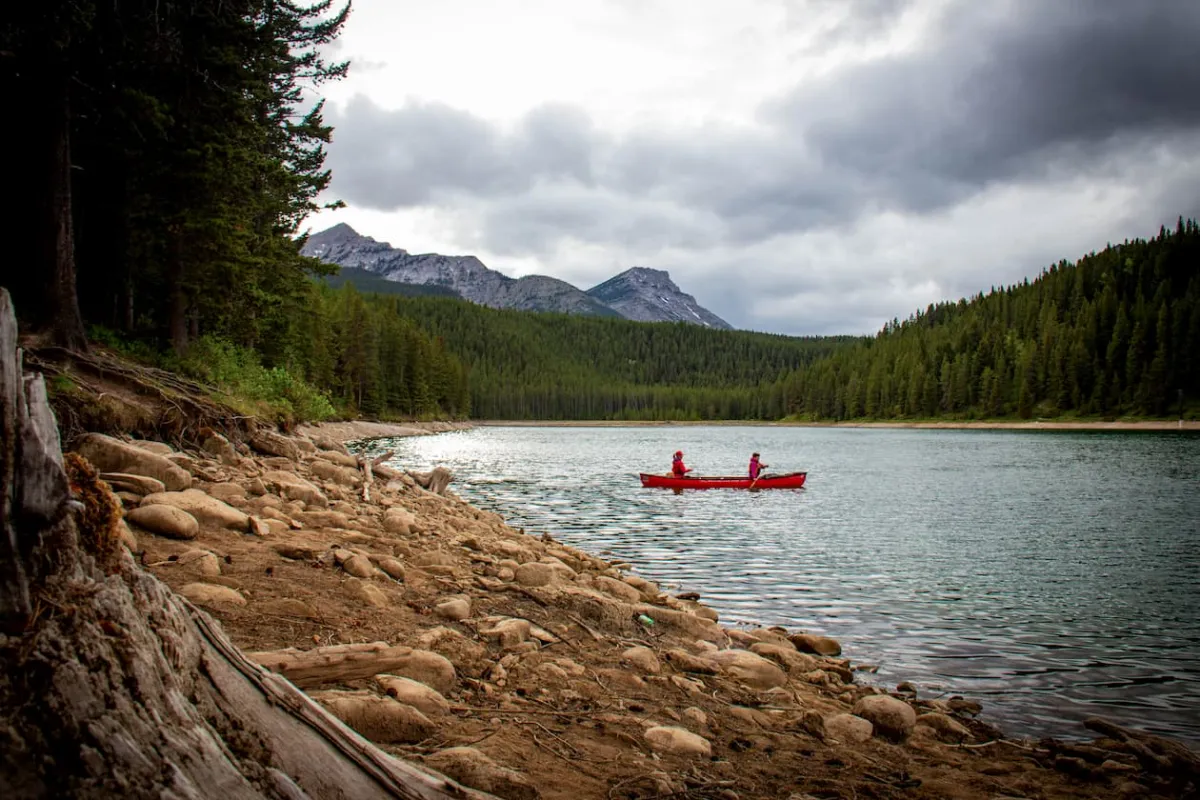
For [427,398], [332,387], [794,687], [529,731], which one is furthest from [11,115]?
[427,398]

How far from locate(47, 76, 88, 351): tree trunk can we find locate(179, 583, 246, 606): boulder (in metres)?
9.06

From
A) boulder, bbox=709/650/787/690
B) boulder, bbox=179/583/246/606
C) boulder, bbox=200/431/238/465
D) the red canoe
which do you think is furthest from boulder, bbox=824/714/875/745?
the red canoe

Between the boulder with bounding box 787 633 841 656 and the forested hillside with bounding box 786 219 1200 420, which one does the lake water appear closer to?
the boulder with bounding box 787 633 841 656

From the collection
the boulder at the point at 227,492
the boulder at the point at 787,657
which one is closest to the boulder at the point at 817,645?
the boulder at the point at 787,657

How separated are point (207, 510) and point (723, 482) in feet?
94.6

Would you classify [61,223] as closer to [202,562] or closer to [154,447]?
[154,447]

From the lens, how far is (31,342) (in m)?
11.6

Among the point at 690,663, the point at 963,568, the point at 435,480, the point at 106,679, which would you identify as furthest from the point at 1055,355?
the point at 106,679

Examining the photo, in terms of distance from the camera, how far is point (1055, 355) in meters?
125

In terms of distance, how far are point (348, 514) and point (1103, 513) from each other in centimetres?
2576

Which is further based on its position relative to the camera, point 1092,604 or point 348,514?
point 1092,604

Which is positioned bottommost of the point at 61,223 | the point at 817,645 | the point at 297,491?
the point at 817,645

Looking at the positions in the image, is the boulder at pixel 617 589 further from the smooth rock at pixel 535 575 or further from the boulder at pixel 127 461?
the boulder at pixel 127 461

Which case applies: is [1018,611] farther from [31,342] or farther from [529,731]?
[31,342]
